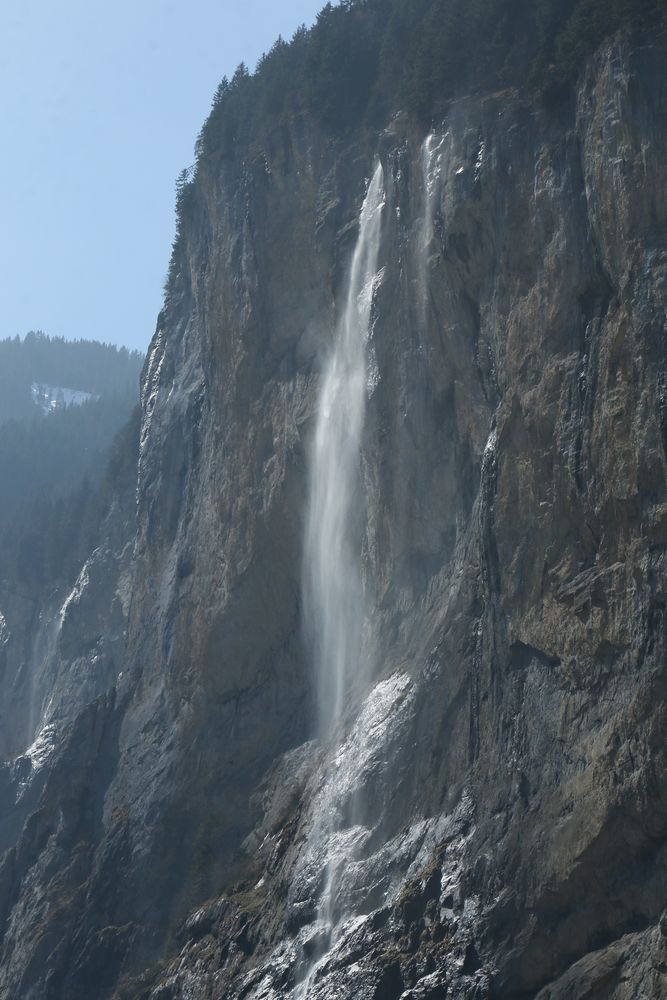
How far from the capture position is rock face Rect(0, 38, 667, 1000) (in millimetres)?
27531

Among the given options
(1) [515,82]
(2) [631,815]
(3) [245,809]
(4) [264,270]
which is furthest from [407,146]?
(2) [631,815]

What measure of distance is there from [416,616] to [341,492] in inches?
263

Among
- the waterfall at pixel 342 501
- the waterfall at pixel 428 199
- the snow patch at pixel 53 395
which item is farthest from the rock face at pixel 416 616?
the snow patch at pixel 53 395

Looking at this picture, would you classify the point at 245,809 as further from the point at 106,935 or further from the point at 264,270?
the point at 264,270

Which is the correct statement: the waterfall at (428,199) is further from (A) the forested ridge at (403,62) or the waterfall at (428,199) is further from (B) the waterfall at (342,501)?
(B) the waterfall at (342,501)

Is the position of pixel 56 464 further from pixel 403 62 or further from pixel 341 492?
pixel 341 492

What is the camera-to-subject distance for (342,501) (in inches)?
1684

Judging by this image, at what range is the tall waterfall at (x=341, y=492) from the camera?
135 ft

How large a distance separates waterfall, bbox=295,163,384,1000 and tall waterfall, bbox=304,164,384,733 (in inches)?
1.1

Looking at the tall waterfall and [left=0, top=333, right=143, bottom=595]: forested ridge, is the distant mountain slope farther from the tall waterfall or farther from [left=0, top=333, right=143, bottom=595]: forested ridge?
the tall waterfall

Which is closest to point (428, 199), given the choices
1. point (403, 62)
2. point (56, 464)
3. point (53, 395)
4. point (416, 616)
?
point (403, 62)

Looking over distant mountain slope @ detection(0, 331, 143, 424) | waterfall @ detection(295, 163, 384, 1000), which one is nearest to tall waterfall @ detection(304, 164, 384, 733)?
A: waterfall @ detection(295, 163, 384, 1000)

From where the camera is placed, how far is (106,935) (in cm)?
4281

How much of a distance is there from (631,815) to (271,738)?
1823 centimetres
